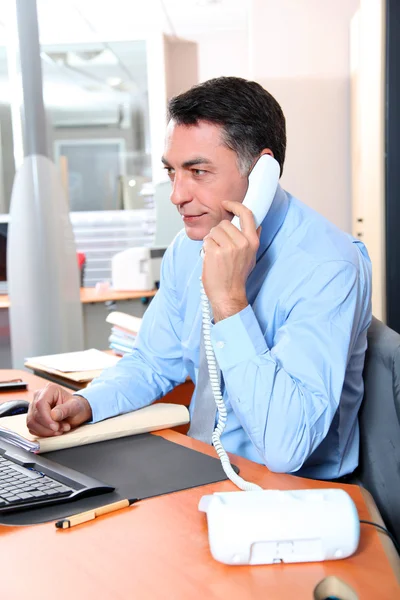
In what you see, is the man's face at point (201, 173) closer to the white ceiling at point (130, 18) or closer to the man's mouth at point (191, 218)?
the man's mouth at point (191, 218)

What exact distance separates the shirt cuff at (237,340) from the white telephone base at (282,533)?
14.6 inches

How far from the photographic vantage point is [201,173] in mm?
1345

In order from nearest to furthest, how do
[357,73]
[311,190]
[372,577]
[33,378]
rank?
[372,577]
[33,378]
[357,73]
[311,190]

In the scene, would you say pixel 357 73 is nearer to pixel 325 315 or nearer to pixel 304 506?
pixel 325 315

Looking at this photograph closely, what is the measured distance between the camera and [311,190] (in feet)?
16.8

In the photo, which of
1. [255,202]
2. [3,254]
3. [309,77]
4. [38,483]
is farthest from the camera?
[309,77]

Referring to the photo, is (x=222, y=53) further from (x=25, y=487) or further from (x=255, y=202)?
(x=25, y=487)

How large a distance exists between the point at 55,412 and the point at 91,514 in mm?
382

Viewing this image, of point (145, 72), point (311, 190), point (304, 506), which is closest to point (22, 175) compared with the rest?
point (304, 506)

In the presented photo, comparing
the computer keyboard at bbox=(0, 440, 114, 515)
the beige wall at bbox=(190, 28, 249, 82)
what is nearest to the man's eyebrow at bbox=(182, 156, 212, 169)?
the computer keyboard at bbox=(0, 440, 114, 515)

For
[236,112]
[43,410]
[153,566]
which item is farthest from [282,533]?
[236,112]

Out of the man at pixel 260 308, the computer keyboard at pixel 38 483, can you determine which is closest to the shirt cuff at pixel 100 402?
the man at pixel 260 308

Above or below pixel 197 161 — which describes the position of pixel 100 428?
below

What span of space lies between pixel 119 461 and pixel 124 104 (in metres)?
6.53
